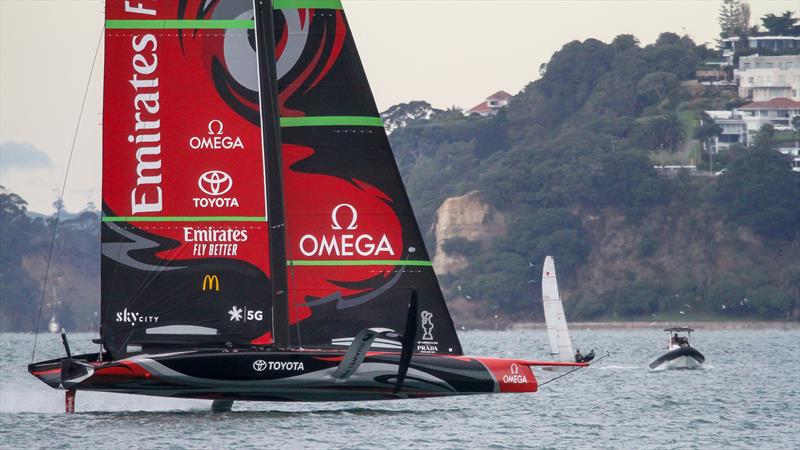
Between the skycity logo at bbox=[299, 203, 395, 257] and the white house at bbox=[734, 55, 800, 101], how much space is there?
16272 centimetres

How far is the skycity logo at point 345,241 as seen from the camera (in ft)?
78.3

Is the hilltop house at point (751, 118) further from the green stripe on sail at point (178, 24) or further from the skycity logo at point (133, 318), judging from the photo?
the skycity logo at point (133, 318)

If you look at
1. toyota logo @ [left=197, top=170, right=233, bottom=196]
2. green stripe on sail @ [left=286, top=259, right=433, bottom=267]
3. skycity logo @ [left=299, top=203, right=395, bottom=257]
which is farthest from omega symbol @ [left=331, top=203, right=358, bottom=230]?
toyota logo @ [left=197, top=170, right=233, bottom=196]

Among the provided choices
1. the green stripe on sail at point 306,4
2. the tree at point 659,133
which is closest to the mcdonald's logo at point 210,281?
the green stripe on sail at point 306,4

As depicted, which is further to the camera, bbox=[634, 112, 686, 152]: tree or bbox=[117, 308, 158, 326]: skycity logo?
bbox=[634, 112, 686, 152]: tree

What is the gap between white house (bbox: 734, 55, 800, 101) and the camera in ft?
595

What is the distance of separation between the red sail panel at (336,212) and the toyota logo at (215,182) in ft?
2.89

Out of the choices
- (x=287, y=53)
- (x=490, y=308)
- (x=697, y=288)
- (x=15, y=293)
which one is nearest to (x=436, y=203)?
(x=490, y=308)

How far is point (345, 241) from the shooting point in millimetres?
23906

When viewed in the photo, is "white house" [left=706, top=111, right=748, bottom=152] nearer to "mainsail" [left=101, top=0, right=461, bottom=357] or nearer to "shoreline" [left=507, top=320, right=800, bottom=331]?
"shoreline" [left=507, top=320, right=800, bottom=331]

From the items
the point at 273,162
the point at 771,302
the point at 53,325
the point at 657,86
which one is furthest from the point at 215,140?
the point at 53,325

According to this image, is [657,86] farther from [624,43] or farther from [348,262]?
[348,262]

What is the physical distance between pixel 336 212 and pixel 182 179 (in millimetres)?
2355

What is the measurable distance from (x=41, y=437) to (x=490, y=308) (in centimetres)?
11768
